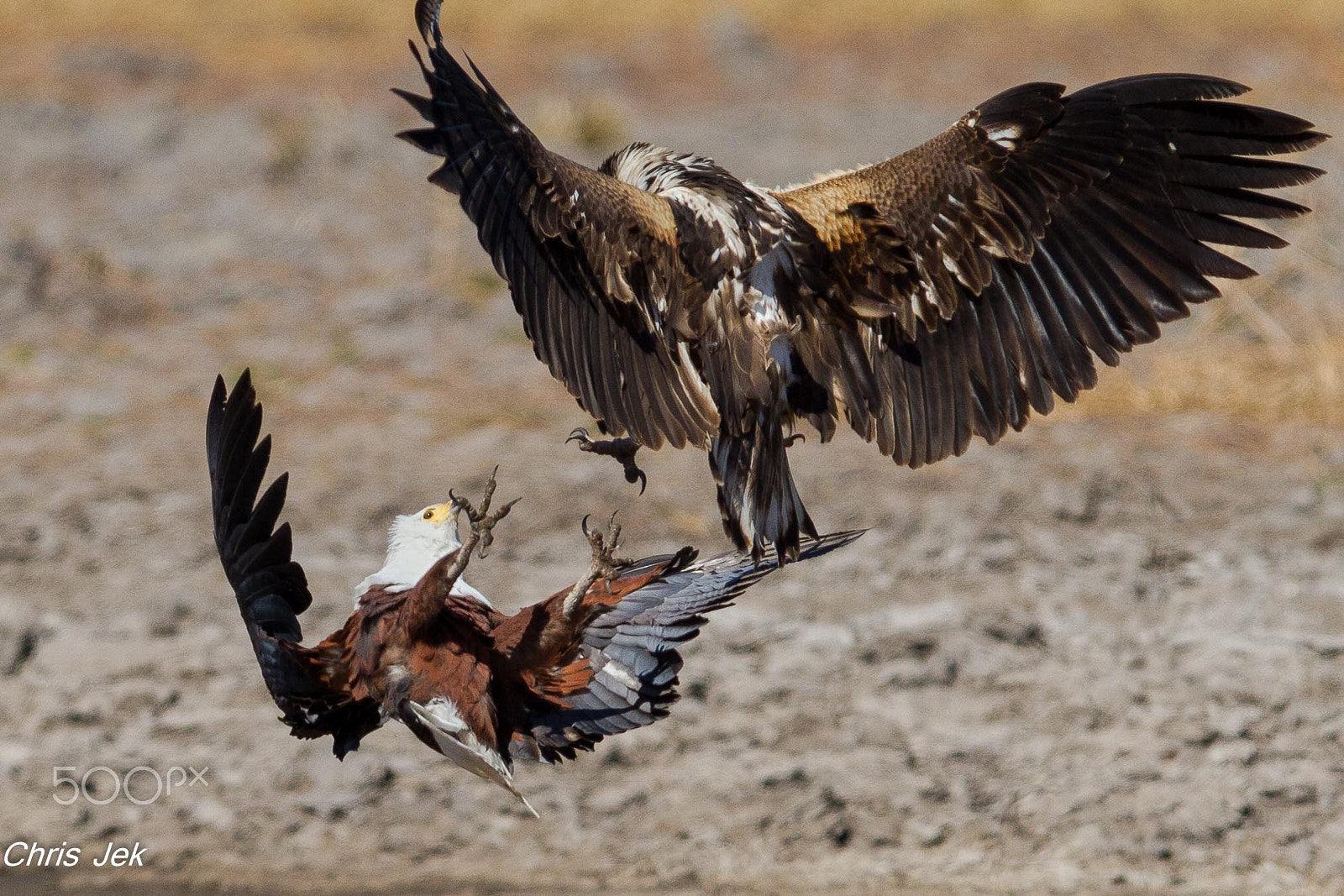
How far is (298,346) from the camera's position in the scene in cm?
1152

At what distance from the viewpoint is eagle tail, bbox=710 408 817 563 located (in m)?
5.38

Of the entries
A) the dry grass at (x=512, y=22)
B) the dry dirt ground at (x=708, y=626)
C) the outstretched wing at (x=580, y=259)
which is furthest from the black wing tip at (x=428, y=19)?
the dry grass at (x=512, y=22)

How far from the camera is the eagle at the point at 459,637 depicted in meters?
5.48

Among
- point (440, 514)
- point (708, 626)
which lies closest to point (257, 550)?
point (440, 514)

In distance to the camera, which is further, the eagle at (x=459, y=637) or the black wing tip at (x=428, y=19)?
the eagle at (x=459, y=637)

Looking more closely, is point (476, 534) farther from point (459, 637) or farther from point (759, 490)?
point (759, 490)

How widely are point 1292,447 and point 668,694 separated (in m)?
5.73

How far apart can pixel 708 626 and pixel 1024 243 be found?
3.22 meters

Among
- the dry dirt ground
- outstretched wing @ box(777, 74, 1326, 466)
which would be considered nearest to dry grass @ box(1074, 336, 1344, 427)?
the dry dirt ground

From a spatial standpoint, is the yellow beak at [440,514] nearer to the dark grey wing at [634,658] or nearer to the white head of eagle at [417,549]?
the white head of eagle at [417,549]

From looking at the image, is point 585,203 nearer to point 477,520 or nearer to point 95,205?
point 477,520

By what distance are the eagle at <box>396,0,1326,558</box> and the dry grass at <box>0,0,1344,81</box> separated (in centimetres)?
1245

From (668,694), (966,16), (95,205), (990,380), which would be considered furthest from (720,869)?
(966,16)

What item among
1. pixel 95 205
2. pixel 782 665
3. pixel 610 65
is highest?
pixel 610 65
